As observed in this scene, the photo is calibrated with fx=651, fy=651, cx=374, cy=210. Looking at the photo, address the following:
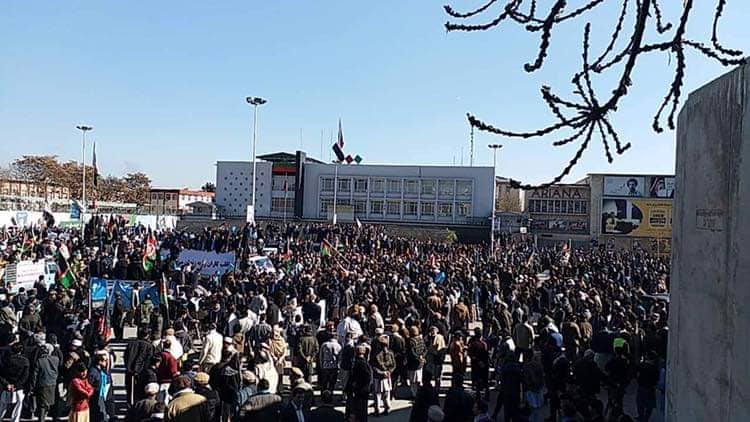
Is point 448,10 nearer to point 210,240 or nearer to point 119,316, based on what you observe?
point 119,316

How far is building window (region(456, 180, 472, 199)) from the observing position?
6675cm

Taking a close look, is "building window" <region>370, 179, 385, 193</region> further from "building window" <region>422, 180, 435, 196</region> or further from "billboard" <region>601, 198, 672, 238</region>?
"billboard" <region>601, 198, 672, 238</region>

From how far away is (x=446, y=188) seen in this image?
2670 inches

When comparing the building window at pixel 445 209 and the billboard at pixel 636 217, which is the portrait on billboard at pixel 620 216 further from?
the building window at pixel 445 209

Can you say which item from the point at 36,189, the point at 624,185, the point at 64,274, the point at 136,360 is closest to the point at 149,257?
the point at 64,274

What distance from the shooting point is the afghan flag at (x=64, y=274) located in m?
18.6

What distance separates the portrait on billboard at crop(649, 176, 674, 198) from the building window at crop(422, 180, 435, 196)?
21691 millimetres

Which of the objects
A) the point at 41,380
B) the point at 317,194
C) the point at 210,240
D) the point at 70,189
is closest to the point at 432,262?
the point at 210,240

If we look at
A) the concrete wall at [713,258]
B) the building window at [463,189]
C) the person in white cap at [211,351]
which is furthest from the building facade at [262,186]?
the concrete wall at [713,258]

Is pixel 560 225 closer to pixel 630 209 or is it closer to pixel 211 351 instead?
A: pixel 630 209

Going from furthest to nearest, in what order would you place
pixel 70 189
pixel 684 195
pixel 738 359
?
pixel 70 189, pixel 684 195, pixel 738 359

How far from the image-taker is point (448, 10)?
4.25 metres

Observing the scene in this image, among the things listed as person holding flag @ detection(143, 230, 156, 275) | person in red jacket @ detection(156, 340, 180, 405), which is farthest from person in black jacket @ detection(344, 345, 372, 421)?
person holding flag @ detection(143, 230, 156, 275)

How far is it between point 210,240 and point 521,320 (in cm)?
2186
